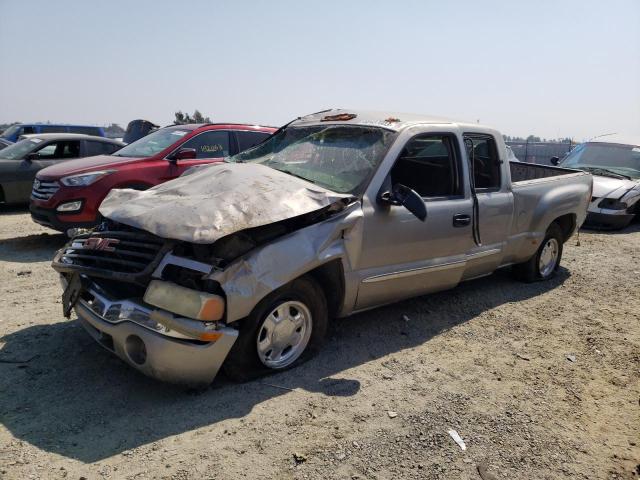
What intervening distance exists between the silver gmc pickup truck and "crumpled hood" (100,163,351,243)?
0.04 feet

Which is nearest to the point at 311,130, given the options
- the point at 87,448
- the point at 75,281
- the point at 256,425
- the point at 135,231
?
the point at 135,231

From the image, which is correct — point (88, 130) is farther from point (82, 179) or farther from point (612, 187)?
point (612, 187)

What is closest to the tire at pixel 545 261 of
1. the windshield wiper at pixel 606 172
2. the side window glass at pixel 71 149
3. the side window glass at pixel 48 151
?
the windshield wiper at pixel 606 172

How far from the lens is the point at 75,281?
354 centimetres

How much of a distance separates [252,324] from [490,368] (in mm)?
1990

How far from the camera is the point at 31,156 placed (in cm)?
952

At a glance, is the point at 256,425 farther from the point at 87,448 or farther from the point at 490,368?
the point at 490,368

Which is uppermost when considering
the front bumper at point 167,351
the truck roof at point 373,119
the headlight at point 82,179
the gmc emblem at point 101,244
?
the truck roof at point 373,119

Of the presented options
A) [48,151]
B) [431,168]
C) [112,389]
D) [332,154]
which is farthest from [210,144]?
[112,389]

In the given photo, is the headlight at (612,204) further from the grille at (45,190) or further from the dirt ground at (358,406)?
the grille at (45,190)

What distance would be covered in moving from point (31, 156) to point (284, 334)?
8112 millimetres

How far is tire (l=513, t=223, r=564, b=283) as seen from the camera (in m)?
6.12

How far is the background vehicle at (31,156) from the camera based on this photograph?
9.45m

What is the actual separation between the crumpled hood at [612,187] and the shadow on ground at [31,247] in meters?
9.55
